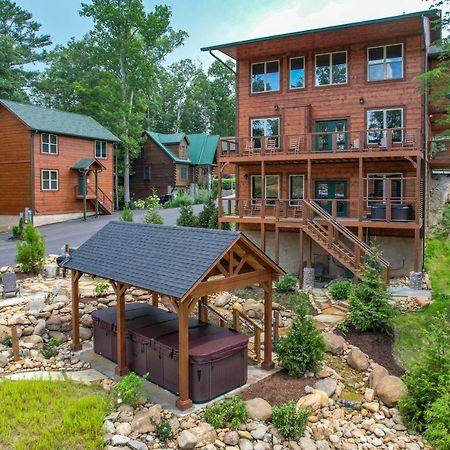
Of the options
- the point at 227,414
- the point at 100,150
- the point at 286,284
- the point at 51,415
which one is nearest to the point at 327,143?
the point at 286,284

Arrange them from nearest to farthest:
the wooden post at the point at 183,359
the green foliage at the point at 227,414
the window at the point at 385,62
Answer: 1. the green foliage at the point at 227,414
2. the wooden post at the point at 183,359
3. the window at the point at 385,62

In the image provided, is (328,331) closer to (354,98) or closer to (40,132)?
(354,98)

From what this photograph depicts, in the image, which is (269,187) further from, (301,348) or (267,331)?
(301,348)

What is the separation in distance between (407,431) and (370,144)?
1292 cm

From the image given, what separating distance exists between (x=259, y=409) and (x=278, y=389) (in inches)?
45.2

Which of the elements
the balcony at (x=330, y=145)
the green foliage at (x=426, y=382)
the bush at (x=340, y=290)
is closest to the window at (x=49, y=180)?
the balcony at (x=330, y=145)

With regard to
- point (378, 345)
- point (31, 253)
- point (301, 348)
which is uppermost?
point (31, 253)

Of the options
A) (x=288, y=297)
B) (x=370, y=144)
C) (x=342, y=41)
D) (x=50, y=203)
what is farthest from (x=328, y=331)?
(x=50, y=203)

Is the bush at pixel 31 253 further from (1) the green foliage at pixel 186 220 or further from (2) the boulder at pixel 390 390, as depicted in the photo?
(2) the boulder at pixel 390 390

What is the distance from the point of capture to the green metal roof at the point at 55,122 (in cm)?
3087

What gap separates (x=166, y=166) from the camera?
4512 cm

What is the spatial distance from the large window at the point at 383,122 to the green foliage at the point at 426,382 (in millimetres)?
11736

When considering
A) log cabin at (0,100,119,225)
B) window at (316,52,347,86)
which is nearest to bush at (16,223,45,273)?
log cabin at (0,100,119,225)

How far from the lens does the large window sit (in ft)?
62.1
